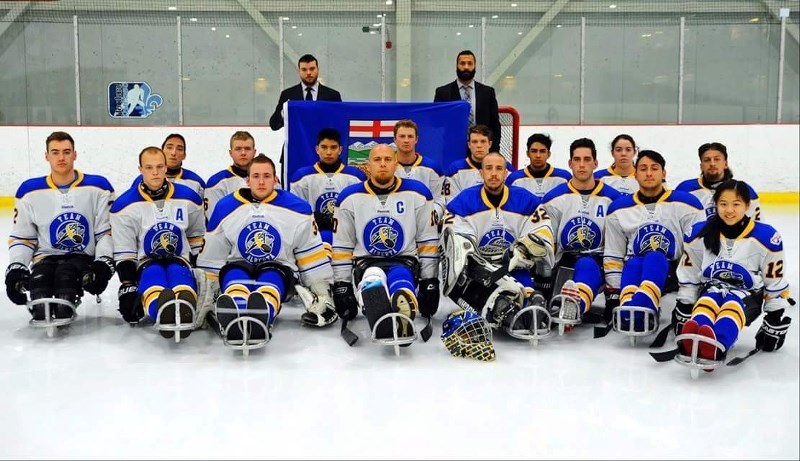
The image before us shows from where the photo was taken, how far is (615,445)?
2145mm

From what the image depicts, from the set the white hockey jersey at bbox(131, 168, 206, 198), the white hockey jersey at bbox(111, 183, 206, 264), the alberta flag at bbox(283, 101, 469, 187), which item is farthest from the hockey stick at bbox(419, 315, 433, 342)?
the alberta flag at bbox(283, 101, 469, 187)

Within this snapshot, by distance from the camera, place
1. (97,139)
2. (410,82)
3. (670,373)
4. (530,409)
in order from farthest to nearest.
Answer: (410,82) < (97,139) < (670,373) < (530,409)

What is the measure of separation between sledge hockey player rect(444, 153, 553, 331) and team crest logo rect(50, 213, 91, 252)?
5.30 feet

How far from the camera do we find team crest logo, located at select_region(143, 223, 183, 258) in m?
3.48

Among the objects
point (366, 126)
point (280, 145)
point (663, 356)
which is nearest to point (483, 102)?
point (366, 126)

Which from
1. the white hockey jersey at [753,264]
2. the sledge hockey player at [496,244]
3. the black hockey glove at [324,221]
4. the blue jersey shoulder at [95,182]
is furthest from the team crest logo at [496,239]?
the blue jersey shoulder at [95,182]

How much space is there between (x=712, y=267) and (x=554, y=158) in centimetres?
513

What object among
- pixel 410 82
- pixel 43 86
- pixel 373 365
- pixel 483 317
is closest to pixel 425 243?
pixel 483 317

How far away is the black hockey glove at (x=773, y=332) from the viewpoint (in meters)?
2.99

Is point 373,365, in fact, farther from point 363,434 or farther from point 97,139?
point 97,139

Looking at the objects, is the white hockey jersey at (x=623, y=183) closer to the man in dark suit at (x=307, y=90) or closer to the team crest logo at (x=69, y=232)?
the man in dark suit at (x=307, y=90)

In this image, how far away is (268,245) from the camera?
3336 mm

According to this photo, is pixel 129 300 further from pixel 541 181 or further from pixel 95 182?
pixel 541 181

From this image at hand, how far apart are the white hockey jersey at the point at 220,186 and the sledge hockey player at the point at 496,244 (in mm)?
1378
